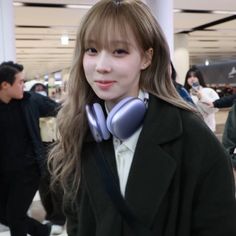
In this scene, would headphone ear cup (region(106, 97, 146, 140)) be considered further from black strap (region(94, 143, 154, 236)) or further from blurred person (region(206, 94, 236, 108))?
blurred person (region(206, 94, 236, 108))

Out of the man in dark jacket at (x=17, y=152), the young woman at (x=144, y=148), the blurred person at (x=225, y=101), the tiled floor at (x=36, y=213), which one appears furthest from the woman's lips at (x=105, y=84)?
the blurred person at (x=225, y=101)

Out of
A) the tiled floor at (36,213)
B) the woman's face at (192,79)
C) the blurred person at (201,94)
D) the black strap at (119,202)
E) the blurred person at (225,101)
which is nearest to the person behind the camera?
the black strap at (119,202)

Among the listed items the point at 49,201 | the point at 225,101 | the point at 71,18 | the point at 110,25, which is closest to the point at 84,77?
the point at 110,25

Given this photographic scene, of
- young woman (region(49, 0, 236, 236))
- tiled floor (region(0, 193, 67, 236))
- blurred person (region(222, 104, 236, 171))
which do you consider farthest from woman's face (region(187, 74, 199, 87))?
young woman (region(49, 0, 236, 236))

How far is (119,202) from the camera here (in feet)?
4.15

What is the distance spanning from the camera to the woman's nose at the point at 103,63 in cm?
126

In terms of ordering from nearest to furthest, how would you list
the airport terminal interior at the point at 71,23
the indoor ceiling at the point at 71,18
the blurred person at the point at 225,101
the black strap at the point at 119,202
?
the black strap at the point at 119,202 < the blurred person at the point at 225,101 < the airport terminal interior at the point at 71,23 < the indoor ceiling at the point at 71,18

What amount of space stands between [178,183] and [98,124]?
1.10 ft

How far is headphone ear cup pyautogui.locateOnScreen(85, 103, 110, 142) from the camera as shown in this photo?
53.2 inches

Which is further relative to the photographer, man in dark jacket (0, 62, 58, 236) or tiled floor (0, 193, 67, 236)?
tiled floor (0, 193, 67, 236)

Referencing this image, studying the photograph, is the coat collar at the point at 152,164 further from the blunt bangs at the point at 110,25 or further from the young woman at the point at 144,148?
the blunt bangs at the point at 110,25

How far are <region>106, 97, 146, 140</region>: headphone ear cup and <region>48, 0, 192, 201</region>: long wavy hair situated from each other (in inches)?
4.3

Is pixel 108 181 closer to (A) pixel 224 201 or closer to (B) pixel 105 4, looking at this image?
(A) pixel 224 201

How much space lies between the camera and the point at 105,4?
4.31 feet
